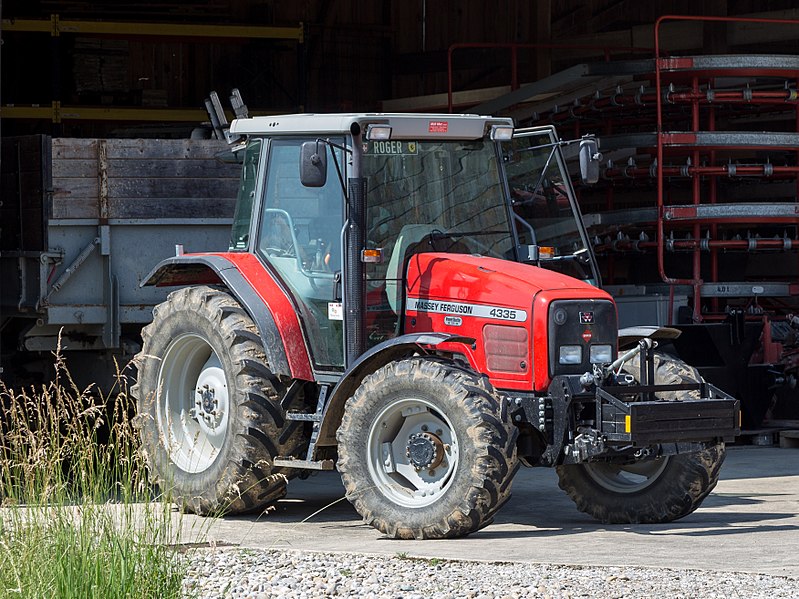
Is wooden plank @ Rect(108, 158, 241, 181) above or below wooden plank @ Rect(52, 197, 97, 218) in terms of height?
above

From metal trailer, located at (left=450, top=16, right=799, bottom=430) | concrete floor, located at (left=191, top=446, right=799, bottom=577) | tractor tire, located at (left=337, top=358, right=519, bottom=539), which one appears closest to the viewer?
concrete floor, located at (left=191, top=446, right=799, bottom=577)

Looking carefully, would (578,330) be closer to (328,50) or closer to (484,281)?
(484,281)

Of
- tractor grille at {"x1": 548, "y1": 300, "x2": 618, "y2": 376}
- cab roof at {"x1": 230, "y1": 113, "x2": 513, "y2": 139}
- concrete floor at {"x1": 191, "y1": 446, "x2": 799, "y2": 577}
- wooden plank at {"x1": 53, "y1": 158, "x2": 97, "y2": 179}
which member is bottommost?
concrete floor at {"x1": 191, "y1": 446, "x2": 799, "y2": 577}

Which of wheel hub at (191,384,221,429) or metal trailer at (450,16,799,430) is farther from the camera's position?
metal trailer at (450,16,799,430)

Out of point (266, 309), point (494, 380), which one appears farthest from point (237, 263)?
point (494, 380)

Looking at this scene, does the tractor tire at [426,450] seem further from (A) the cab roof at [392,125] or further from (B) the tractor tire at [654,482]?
(A) the cab roof at [392,125]

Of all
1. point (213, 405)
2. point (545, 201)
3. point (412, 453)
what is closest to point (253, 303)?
point (213, 405)

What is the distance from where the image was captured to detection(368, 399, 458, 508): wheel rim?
27.3 ft

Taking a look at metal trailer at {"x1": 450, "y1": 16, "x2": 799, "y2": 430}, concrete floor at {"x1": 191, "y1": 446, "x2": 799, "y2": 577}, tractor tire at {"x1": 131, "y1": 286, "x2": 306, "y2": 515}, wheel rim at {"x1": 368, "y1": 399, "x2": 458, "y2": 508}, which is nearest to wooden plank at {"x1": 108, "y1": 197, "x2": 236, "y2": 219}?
tractor tire at {"x1": 131, "y1": 286, "x2": 306, "y2": 515}

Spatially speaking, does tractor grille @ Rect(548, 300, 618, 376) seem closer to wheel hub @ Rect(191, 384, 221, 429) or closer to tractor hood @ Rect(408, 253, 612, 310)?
tractor hood @ Rect(408, 253, 612, 310)

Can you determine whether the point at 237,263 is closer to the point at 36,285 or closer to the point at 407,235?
the point at 407,235

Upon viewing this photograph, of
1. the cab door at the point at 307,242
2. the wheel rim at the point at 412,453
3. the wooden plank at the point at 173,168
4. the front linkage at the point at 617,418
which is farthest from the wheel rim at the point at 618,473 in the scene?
the wooden plank at the point at 173,168

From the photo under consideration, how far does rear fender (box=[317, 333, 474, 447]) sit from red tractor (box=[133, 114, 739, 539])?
15 millimetres

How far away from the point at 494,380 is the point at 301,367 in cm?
125
